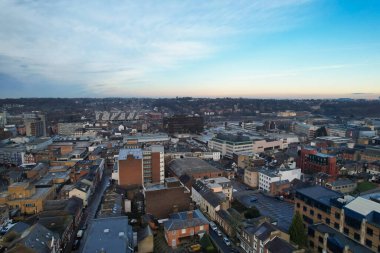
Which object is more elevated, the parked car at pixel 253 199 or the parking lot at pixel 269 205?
the parked car at pixel 253 199

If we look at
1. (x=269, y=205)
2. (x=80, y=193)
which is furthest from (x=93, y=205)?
(x=269, y=205)

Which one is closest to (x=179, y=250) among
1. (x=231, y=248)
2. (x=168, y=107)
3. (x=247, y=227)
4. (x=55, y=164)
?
(x=231, y=248)

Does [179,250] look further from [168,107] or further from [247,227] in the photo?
[168,107]

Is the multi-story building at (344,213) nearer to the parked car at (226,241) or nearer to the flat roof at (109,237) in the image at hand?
the parked car at (226,241)

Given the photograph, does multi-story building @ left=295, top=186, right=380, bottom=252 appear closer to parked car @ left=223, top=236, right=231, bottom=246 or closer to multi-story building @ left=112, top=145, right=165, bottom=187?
parked car @ left=223, top=236, right=231, bottom=246

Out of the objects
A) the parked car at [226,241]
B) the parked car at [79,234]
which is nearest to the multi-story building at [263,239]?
the parked car at [226,241]

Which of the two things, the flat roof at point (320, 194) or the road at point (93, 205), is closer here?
the flat roof at point (320, 194)
